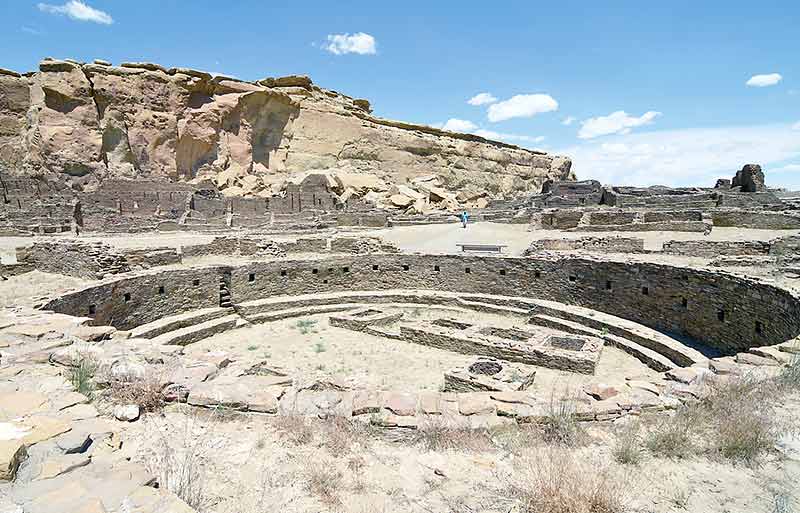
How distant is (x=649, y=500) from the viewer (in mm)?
Result: 3721

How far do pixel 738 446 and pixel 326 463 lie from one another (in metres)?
3.80

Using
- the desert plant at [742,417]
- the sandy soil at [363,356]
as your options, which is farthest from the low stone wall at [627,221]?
the desert plant at [742,417]

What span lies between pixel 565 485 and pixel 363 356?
9.22 metres

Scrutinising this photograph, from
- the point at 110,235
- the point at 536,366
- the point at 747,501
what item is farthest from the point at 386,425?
the point at 110,235

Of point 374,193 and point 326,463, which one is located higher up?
point 374,193

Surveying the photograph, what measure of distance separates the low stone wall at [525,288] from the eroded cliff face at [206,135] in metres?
26.9

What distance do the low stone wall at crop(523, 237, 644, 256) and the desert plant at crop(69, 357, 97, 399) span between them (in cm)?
1510

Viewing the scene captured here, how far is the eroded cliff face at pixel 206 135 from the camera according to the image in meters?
38.7

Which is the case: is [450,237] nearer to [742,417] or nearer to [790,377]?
[790,377]

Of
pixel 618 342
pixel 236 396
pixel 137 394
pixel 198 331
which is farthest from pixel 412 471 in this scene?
pixel 198 331

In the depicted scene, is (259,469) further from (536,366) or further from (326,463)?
(536,366)

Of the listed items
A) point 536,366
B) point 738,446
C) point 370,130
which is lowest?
point 536,366

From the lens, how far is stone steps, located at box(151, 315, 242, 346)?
12.9 m

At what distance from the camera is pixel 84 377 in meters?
5.32
